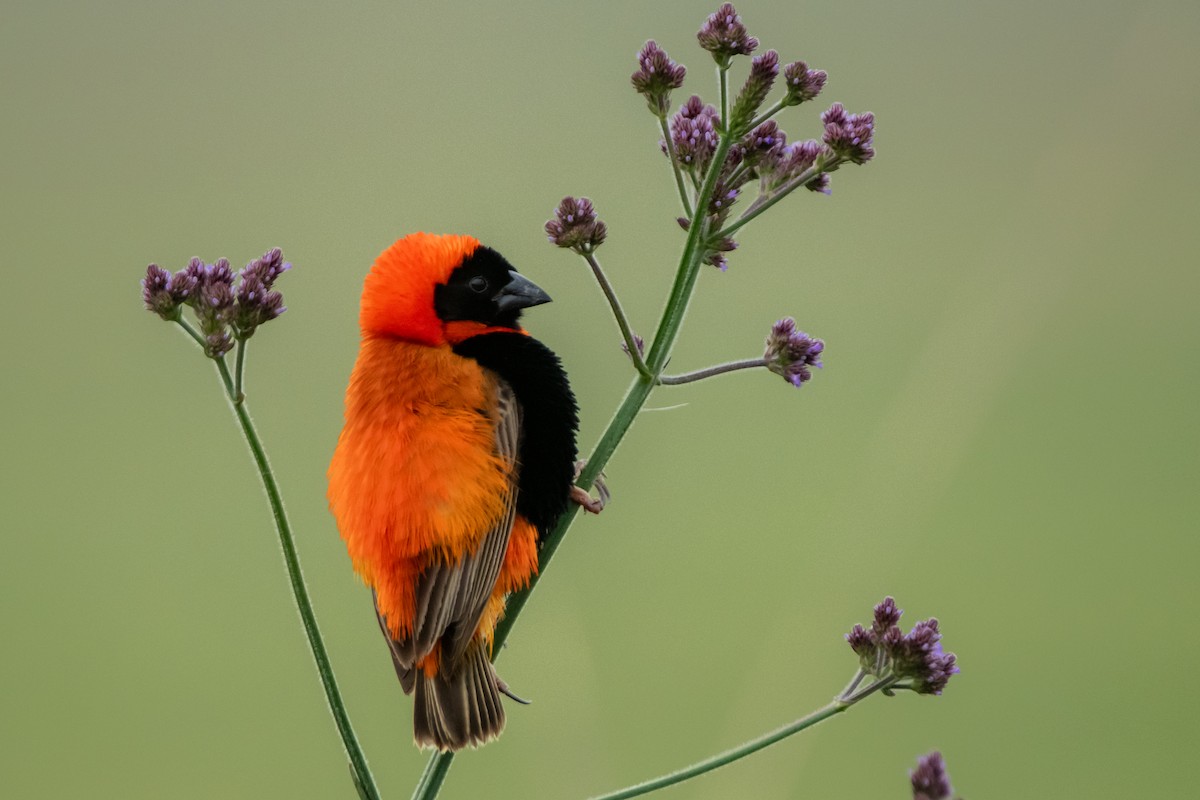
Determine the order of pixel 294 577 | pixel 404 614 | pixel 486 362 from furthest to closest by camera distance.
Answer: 1. pixel 486 362
2. pixel 404 614
3. pixel 294 577

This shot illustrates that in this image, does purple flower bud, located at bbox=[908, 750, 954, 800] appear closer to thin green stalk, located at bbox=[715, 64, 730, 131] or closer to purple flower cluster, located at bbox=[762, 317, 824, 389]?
purple flower cluster, located at bbox=[762, 317, 824, 389]

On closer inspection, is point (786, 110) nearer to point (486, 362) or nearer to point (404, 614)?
point (486, 362)

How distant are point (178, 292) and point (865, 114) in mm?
1363

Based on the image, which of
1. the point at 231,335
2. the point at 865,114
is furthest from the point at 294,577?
the point at 865,114

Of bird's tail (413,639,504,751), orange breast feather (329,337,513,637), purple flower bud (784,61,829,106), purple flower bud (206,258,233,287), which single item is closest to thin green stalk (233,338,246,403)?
purple flower bud (206,258,233,287)

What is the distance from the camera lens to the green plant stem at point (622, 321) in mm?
1992

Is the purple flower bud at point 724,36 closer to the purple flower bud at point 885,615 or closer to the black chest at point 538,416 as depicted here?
the black chest at point 538,416

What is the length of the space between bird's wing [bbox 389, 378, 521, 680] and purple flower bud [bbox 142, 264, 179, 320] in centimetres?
74

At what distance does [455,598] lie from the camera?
7.93 feet

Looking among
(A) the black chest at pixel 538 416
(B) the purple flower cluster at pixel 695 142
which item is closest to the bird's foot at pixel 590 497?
(A) the black chest at pixel 538 416

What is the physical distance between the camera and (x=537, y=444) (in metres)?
2.58

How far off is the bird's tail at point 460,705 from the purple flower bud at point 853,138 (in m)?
1.27

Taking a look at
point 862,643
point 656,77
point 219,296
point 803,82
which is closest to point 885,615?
point 862,643

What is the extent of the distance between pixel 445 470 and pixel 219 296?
0.59m
